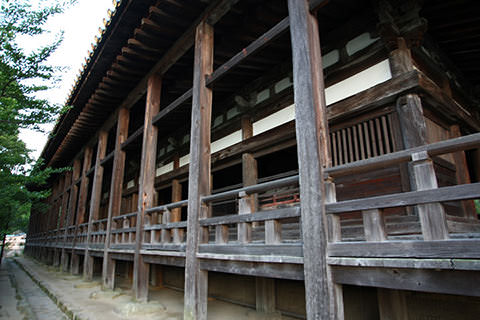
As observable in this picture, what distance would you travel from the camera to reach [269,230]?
369 centimetres

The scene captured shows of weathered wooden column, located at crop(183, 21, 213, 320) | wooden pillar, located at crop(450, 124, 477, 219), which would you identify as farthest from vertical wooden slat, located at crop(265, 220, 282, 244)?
wooden pillar, located at crop(450, 124, 477, 219)

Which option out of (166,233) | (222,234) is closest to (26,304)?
(166,233)

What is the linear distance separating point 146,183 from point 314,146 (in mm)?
4841

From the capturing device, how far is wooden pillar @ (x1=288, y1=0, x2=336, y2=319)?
2.95 metres

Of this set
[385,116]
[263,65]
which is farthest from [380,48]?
[263,65]

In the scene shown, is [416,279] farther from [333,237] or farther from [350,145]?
[350,145]

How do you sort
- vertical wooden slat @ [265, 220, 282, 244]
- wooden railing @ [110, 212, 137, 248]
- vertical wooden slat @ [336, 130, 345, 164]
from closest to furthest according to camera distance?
vertical wooden slat @ [265, 220, 282, 244]
vertical wooden slat @ [336, 130, 345, 164]
wooden railing @ [110, 212, 137, 248]

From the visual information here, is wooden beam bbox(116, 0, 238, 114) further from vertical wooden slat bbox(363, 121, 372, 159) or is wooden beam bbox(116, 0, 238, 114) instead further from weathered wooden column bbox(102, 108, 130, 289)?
vertical wooden slat bbox(363, 121, 372, 159)

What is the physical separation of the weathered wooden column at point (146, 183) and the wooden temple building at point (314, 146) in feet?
0.15

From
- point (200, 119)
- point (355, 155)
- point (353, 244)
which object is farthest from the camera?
point (200, 119)

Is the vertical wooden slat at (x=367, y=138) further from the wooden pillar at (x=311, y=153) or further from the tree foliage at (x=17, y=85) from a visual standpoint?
the tree foliage at (x=17, y=85)

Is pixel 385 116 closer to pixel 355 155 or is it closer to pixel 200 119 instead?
pixel 355 155

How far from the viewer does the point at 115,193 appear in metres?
8.71

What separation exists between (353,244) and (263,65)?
202 inches
